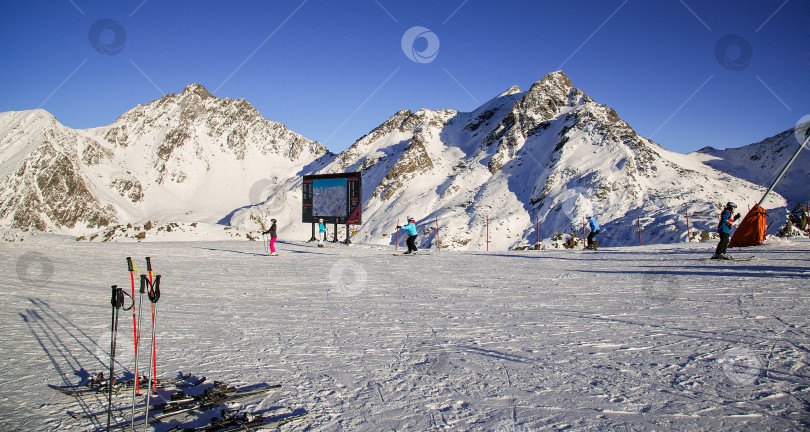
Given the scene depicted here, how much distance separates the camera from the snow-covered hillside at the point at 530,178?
1802 inches

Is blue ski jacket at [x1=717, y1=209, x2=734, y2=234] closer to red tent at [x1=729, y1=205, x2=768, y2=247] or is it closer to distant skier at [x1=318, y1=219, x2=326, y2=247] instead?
red tent at [x1=729, y1=205, x2=768, y2=247]

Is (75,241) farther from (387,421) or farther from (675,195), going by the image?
(675,195)

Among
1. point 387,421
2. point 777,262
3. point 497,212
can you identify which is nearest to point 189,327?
point 387,421

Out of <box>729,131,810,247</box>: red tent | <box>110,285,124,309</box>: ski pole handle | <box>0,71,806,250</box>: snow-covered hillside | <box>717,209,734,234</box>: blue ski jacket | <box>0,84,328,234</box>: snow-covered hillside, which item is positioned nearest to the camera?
<box>110,285,124,309</box>: ski pole handle

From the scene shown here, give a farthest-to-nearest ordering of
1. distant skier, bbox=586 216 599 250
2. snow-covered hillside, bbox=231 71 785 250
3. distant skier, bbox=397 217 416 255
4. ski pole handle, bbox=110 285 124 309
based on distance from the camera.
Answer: snow-covered hillside, bbox=231 71 785 250 → distant skier, bbox=586 216 599 250 → distant skier, bbox=397 217 416 255 → ski pole handle, bbox=110 285 124 309

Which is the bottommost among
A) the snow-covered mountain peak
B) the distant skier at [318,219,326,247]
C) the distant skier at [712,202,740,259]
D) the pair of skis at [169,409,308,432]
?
the pair of skis at [169,409,308,432]

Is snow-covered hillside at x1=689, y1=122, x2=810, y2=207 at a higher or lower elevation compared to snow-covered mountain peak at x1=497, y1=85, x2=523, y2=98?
lower

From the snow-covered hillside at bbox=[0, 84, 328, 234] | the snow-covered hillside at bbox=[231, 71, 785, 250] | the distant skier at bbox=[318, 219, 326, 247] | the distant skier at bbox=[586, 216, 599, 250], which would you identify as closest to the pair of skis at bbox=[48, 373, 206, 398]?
the distant skier at bbox=[318, 219, 326, 247]

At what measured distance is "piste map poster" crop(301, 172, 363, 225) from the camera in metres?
26.5

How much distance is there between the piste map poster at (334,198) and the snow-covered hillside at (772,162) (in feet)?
168

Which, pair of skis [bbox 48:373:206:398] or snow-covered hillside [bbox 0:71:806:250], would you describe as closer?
pair of skis [bbox 48:373:206:398]

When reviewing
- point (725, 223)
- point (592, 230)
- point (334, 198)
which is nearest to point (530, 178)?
point (592, 230)

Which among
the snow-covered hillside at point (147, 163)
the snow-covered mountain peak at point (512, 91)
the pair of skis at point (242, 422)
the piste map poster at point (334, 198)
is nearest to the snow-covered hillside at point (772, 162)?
the snow-covered mountain peak at point (512, 91)

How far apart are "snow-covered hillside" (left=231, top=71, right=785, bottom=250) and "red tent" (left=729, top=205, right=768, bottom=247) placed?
614 inches
